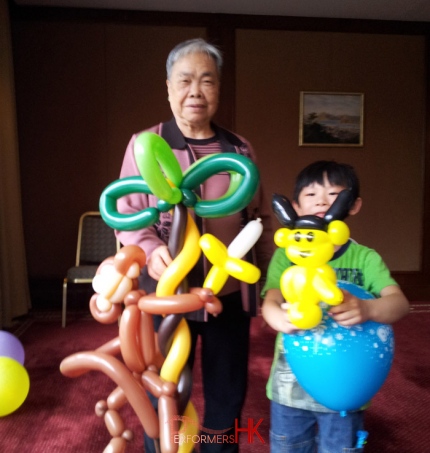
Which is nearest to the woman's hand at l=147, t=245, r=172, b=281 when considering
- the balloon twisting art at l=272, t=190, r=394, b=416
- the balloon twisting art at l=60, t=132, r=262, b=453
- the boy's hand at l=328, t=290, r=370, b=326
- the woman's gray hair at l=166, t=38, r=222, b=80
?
the balloon twisting art at l=60, t=132, r=262, b=453

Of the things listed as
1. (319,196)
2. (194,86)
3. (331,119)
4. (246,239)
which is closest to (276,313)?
(246,239)

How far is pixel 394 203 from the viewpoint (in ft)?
13.8

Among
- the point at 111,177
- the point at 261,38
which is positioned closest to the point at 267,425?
the point at 111,177

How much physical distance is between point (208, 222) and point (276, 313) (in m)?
0.32

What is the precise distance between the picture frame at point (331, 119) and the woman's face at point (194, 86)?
3.06 metres

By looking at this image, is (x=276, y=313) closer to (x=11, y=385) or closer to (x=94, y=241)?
(x=11, y=385)

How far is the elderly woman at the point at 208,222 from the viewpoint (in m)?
1.12

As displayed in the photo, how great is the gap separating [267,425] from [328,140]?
294 cm

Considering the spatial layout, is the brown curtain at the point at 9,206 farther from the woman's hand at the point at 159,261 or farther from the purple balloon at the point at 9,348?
the woman's hand at the point at 159,261

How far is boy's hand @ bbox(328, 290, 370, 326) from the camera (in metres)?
0.88

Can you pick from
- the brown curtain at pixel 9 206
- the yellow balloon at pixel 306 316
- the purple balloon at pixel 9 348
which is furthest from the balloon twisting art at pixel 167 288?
the brown curtain at pixel 9 206

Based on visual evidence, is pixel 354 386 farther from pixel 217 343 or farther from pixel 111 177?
pixel 111 177

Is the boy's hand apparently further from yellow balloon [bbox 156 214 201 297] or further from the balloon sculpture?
the balloon sculpture

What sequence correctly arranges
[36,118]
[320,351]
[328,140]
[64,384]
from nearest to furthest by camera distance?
[320,351]
[64,384]
[36,118]
[328,140]
